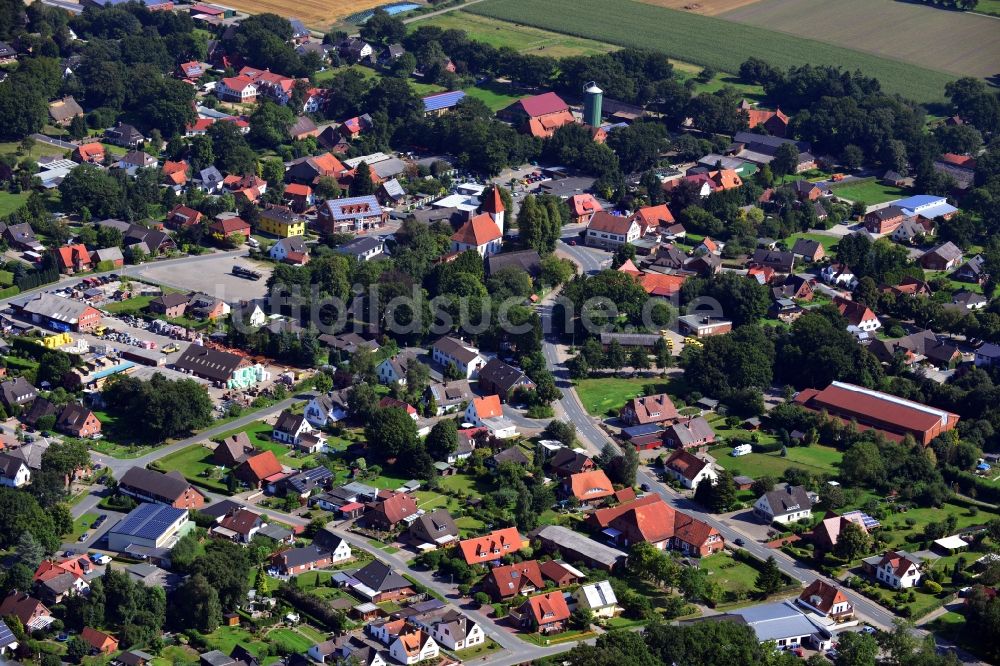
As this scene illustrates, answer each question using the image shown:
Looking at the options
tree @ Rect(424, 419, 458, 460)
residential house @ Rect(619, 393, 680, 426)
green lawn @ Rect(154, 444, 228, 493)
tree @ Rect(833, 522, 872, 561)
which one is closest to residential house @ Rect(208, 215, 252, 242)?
green lawn @ Rect(154, 444, 228, 493)

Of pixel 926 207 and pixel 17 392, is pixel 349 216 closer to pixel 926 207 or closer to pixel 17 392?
pixel 17 392

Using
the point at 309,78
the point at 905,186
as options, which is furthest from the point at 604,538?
the point at 309,78

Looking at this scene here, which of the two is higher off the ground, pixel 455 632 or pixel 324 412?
pixel 324 412

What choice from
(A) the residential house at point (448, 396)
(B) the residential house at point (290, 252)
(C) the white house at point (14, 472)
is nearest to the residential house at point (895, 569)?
(A) the residential house at point (448, 396)

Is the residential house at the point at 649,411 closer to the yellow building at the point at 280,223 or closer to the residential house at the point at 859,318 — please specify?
the residential house at the point at 859,318

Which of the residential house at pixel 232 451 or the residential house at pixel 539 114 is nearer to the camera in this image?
the residential house at pixel 232 451

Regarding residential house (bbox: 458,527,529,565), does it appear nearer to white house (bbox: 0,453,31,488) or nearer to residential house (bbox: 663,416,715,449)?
residential house (bbox: 663,416,715,449)

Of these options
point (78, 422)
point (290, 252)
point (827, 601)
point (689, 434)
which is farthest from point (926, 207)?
point (78, 422)
